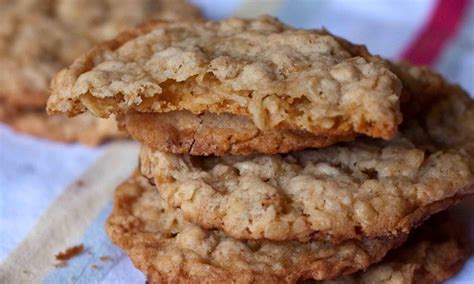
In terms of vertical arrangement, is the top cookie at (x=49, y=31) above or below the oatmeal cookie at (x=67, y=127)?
above

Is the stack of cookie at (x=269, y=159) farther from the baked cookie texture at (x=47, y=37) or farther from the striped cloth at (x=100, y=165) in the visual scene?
the baked cookie texture at (x=47, y=37)

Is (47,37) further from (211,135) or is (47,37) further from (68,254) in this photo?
(211,135)

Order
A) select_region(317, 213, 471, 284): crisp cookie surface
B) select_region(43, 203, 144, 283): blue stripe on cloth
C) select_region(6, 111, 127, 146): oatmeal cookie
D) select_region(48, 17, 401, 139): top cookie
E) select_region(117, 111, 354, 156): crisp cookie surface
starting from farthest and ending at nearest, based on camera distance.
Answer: select_region(6, 111, 127, 146): oatmeal cookie < select_region(43, 203, 144, 283): blue stripe on cloth < select_region(317, 213, 471, 284): crisp cookie surface < select_region(117, 111, 354, 156): crisp cookie surface < select_region(48, 17, 401, 139): top cookie

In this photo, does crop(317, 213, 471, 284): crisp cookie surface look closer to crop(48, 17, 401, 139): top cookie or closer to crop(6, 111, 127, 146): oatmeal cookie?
crop(48, 17, 401, 139): top cookie

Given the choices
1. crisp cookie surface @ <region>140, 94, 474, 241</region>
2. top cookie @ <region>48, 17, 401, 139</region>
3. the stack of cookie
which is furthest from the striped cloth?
top cookie @ <region>48, 17, 401, 139</region>

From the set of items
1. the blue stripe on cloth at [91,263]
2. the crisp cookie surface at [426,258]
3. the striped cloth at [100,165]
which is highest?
the striped cloth at [100,165]

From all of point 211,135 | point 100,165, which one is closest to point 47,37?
point 100,165

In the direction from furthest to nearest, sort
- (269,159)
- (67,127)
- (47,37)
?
(47,37) → (67,127) → (269,159)

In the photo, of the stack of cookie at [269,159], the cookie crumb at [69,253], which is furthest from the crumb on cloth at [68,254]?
the stack of cookie at [269,159]
